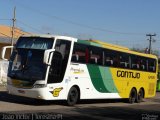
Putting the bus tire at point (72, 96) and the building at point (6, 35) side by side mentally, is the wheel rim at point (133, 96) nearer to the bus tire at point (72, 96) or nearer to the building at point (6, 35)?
the bus tire at point (72, 96)

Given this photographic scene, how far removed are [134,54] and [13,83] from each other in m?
9.23

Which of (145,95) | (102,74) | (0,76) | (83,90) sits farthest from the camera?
(0,76)

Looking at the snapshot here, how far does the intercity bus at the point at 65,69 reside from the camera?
60.4 ft

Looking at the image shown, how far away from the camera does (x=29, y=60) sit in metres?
18.8

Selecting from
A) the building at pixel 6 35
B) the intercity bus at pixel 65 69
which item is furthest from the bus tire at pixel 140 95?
the building at pixel 6 35

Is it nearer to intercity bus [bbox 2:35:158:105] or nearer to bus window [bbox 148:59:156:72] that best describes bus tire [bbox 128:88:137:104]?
intercity bus [bbox 2:35:158:105]

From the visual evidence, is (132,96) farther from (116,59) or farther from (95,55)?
(95,55)

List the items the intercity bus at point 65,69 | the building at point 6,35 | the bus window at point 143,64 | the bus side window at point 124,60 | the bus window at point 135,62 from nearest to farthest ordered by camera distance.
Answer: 1. the intercity bus at point 65,69
2. the bus side window at point 124,60
3. the bus window at point 135,62
4. the bus window at point 143,64
5. the building at point 6,35

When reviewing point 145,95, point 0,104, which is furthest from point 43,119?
point 145,95

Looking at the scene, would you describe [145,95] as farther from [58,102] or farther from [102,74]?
[58,102]

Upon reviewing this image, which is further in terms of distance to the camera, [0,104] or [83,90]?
[83,90]

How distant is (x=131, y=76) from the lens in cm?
2547

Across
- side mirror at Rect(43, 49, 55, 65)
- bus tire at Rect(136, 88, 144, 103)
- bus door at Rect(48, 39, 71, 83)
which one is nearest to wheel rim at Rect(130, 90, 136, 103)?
bus tire at Rect(136, 88, 144, 103)

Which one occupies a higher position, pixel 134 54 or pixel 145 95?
pixel 134 54
